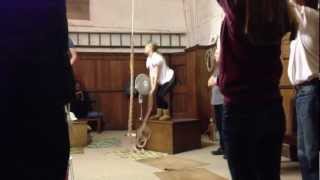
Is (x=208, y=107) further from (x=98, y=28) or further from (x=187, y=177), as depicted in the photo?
(x=187, y=177)

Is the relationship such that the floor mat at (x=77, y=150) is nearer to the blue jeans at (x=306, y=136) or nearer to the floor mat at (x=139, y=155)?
the floor mat at (x=139, y=155)

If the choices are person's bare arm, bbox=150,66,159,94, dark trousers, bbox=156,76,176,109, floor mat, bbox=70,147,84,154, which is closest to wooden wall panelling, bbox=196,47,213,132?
dark trousers, bbox=156,76,176,109

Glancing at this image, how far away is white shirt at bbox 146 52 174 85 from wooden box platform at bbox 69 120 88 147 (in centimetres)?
106

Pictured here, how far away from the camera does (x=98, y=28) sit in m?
8.14

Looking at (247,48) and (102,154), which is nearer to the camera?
(247,48)

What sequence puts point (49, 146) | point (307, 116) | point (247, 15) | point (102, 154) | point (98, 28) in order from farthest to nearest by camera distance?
point (98, 28) → point (102, 154) → point (307, 116) → point (247, 15) → point (49, 146)

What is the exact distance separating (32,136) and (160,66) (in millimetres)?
4536

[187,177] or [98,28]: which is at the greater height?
[98,28]

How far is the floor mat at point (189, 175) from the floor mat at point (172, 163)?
0.18 metres

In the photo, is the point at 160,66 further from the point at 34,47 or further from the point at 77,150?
the point at 34,47

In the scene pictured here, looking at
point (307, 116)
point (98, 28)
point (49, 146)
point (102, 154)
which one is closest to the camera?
point (49, 146)

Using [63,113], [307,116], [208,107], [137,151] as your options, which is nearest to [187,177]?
[137,151]

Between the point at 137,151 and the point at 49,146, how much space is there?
14.0 feet

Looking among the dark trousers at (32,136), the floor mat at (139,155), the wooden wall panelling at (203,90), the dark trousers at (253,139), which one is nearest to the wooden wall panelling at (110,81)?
the wooden wall panelling at (203,90)
